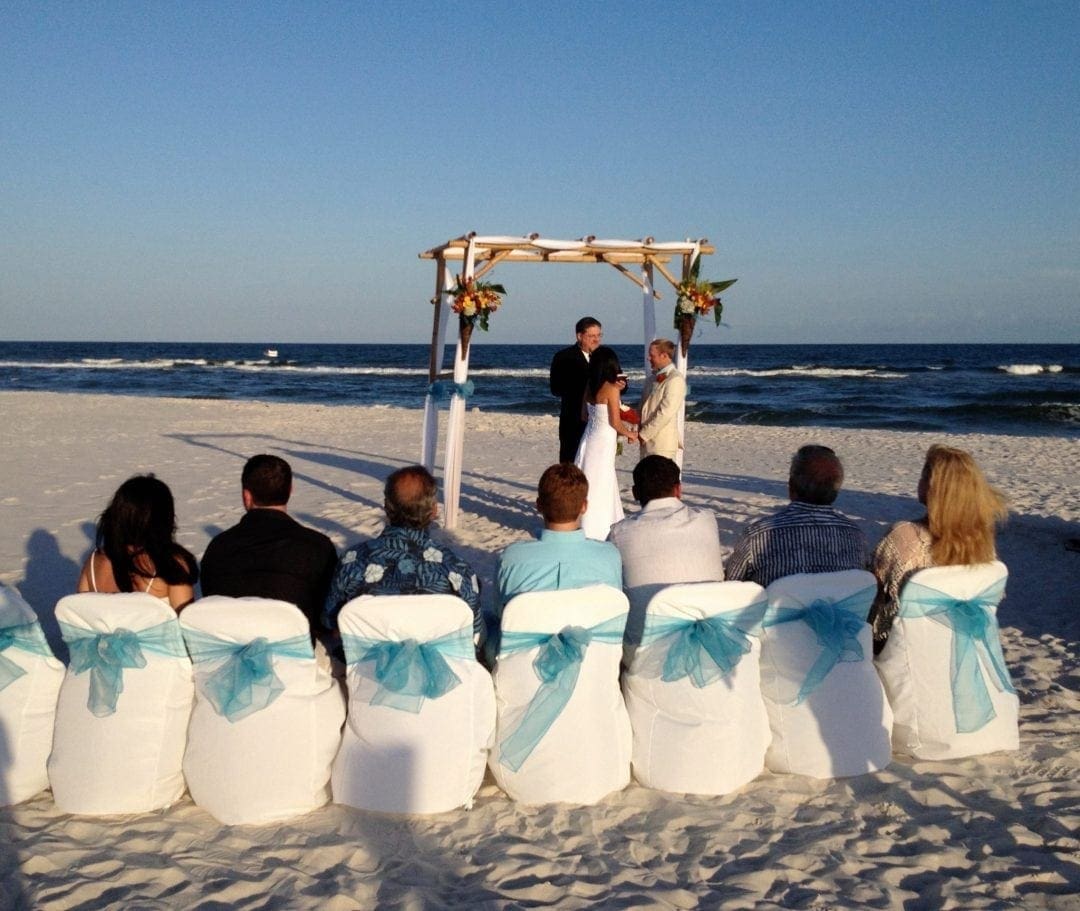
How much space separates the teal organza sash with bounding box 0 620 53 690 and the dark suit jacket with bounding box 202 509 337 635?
0.61 m

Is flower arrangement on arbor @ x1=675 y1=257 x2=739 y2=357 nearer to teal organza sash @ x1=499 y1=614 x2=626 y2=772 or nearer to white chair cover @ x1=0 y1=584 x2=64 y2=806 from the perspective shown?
teal organza sash @ x1=499 y1=614 x2=626 y2=772

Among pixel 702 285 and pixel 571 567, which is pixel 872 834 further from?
pixel 702 285

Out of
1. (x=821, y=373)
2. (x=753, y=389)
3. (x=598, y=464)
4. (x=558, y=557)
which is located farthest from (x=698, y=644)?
(x=821, y=373)

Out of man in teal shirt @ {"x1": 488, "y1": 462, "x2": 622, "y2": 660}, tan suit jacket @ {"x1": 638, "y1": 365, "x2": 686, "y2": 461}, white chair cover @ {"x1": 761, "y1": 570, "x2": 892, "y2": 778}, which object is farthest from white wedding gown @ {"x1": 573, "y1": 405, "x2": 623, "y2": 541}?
white chair cover @ {"x1": 761, "y1": 570, "x2": 892, "y2": 778}

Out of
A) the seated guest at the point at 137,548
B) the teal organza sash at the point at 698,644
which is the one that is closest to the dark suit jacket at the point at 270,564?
the seated guest at the point at 137,548

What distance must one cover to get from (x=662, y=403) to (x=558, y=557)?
3.85 metres

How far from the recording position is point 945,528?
3.81m

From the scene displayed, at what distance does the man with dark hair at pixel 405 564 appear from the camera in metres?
3.52

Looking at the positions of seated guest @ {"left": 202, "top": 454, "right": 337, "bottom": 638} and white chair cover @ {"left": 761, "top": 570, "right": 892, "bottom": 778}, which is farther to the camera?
seated guest @ {"left": 202, "top": 454, "right": 337, "bottom": 638}

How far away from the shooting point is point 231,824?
322 cm

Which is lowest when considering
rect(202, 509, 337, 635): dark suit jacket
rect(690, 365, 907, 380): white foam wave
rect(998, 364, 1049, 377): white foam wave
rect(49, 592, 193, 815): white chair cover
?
rect(49, 592, 193, 815): white chair cover

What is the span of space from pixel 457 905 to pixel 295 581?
1466 mm

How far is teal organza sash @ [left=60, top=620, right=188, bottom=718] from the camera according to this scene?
3201mm

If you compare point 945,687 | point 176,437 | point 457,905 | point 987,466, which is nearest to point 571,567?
point 457,905
